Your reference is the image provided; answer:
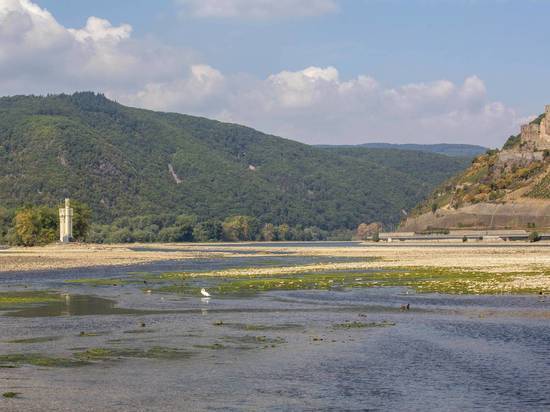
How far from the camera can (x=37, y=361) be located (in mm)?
33094

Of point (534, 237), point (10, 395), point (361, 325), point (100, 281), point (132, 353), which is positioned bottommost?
point (10, 395)

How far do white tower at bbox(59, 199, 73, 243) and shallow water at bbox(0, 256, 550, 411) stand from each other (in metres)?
143

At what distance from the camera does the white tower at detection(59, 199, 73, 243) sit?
195550 mm

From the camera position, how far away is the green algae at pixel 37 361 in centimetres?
3244

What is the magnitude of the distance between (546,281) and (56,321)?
34977 mm

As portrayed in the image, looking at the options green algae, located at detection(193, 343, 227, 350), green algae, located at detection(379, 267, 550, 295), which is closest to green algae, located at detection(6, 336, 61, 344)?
green algae, located at detection(193, 343, 227, 350)

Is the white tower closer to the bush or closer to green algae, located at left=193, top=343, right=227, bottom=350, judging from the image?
the bush

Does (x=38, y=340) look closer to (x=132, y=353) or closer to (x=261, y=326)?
(x=132, y=353)

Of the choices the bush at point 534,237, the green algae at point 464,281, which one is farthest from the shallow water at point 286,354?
the bush at point 534,237

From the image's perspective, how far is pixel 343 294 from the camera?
60438 mm

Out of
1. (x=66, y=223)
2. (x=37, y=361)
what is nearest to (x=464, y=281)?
(x=37, y=361)

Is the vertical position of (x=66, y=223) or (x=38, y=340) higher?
(x=66, y=223)

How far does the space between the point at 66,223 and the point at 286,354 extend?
6636 inches

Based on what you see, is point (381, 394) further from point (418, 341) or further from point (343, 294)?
point (343, 294)
